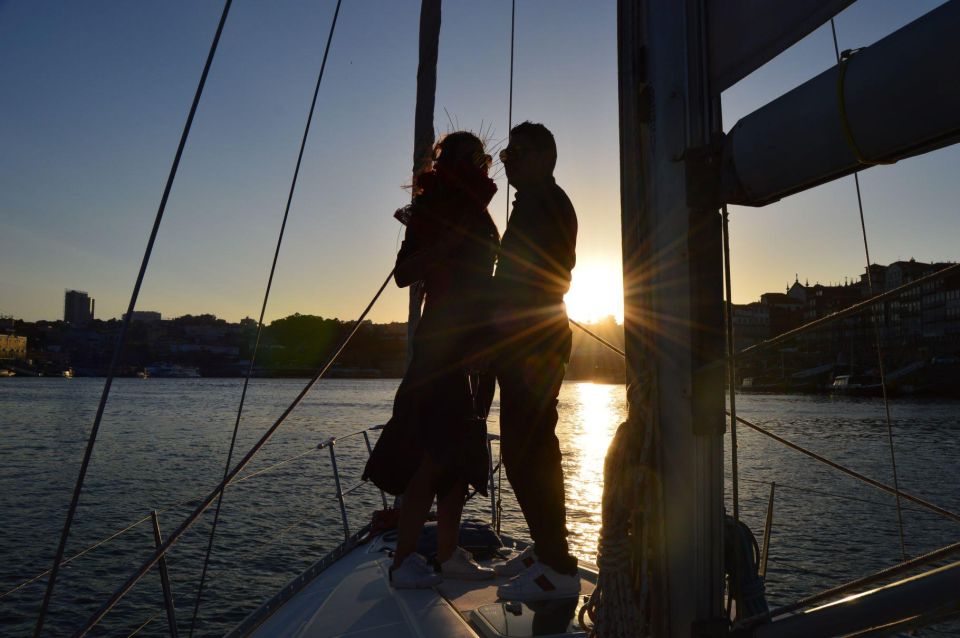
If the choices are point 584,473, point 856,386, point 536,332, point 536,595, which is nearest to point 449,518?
point 536,595

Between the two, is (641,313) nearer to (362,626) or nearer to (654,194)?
(654,194)

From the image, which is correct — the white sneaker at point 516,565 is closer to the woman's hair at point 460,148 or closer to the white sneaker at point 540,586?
the white sneaker at point 540,586

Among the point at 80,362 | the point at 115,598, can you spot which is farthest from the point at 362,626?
the point at 80,362

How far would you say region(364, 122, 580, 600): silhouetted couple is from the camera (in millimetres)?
1863

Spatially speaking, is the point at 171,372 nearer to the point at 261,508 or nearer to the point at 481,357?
the point at 261,508

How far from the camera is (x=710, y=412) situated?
1048 mm

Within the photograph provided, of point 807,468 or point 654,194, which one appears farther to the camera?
point 807,468

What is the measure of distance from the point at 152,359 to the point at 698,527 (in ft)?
320

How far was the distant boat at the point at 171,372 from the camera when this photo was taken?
277 feet

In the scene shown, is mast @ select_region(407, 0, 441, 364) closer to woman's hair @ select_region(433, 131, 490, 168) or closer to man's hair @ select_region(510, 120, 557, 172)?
woman's hair @ select_region(433, 131, 490, 168)

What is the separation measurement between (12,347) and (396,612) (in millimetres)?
96264

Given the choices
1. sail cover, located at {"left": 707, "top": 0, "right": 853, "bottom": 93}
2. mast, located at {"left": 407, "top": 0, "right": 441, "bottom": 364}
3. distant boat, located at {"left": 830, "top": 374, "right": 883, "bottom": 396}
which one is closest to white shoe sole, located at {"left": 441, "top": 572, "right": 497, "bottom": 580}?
sail cover, located at {"left": 707, "top": 0, "right": 853, "bottom": 93}

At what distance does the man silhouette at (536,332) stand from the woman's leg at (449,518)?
24 cm

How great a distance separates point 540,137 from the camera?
6.15 feet
